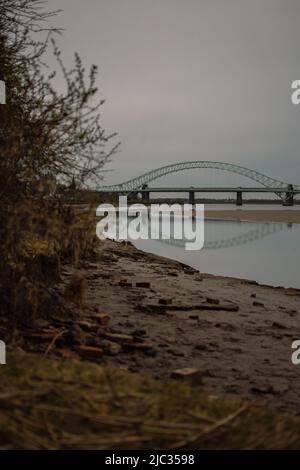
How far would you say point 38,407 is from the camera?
2650 millimetres

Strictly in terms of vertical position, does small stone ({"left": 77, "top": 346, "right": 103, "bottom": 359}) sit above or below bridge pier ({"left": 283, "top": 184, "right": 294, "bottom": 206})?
below

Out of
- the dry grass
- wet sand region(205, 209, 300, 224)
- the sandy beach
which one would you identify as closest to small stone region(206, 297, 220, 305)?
the sandy beach

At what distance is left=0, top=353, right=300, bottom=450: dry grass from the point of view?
2.47 m

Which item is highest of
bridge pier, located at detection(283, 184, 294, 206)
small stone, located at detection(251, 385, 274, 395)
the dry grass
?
bridge pier, located at detection(283, 184, 294, 206)

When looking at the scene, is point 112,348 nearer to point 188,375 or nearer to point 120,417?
point 188,375

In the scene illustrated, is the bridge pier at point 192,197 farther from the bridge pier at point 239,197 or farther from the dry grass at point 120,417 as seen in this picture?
the dry grass at point 120,417

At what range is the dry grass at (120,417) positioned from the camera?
8.09 ft

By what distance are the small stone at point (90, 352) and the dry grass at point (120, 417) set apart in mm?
2360

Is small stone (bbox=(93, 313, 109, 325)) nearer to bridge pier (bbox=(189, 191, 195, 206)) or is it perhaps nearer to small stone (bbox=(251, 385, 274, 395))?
small stone (bbox=(251, 385, 274, 395))

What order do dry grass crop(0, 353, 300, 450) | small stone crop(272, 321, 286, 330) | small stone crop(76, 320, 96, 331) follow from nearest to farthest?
dry grass crop(0, 353, 300, 450) → small stone crop(76, 320, 96, 331) → small stone crop(272, 321, 286, 330)

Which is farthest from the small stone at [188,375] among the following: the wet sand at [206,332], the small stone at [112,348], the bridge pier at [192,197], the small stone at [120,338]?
the bridge pier at [192,197]

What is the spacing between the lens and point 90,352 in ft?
18.2

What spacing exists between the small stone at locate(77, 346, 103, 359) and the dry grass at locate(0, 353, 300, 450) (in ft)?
7.74
